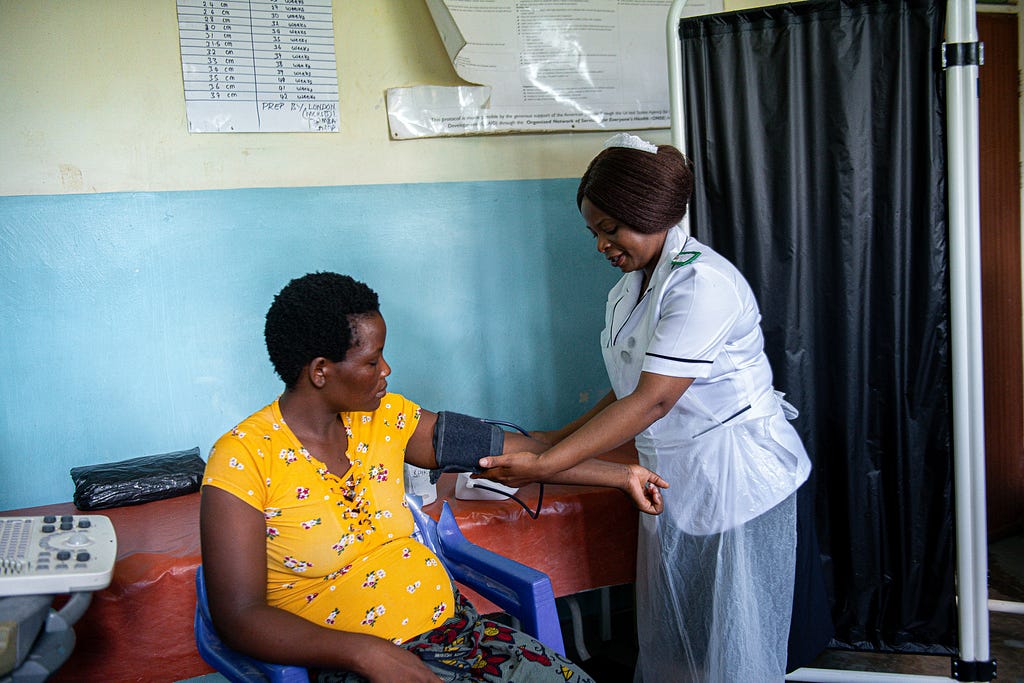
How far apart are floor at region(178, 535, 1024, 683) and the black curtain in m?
0.33

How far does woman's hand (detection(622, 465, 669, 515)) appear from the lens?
68.5 inches

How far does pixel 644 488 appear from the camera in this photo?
1.77 metres

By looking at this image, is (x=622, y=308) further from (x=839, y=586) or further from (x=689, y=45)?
(x=839, y=586)

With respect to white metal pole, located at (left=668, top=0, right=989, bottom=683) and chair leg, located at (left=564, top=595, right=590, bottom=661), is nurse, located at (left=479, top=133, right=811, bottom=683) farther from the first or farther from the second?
chair leg, located at (left=564, top=595, right=590, bottom=661)

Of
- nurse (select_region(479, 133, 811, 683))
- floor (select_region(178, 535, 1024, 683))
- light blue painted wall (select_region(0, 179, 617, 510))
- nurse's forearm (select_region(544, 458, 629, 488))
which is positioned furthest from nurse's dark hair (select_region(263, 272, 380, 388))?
floor (select_region(178, 535, 1024, 683))

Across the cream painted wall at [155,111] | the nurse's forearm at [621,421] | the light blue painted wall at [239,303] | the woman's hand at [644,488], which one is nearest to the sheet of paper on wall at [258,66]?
the cream painted wall at [155,111]

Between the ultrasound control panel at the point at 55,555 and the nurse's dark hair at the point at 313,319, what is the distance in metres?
0.40

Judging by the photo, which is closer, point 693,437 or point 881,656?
point 693,437

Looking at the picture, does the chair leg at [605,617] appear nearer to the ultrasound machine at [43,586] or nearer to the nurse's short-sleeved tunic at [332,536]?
the nurse's short-sleeved tunic at [332,536]

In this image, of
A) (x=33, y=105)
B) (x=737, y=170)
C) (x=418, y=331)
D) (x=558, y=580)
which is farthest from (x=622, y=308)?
(x=33, y=105)

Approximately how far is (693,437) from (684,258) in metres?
0.39

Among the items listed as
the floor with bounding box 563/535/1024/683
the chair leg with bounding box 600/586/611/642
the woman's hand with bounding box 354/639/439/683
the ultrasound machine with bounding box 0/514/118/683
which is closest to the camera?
the ultrasound machine with bounding box 0/514/118/683

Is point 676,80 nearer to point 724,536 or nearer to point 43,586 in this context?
point 724,536

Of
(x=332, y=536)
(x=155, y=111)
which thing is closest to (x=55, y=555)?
(x=332, y=536)
